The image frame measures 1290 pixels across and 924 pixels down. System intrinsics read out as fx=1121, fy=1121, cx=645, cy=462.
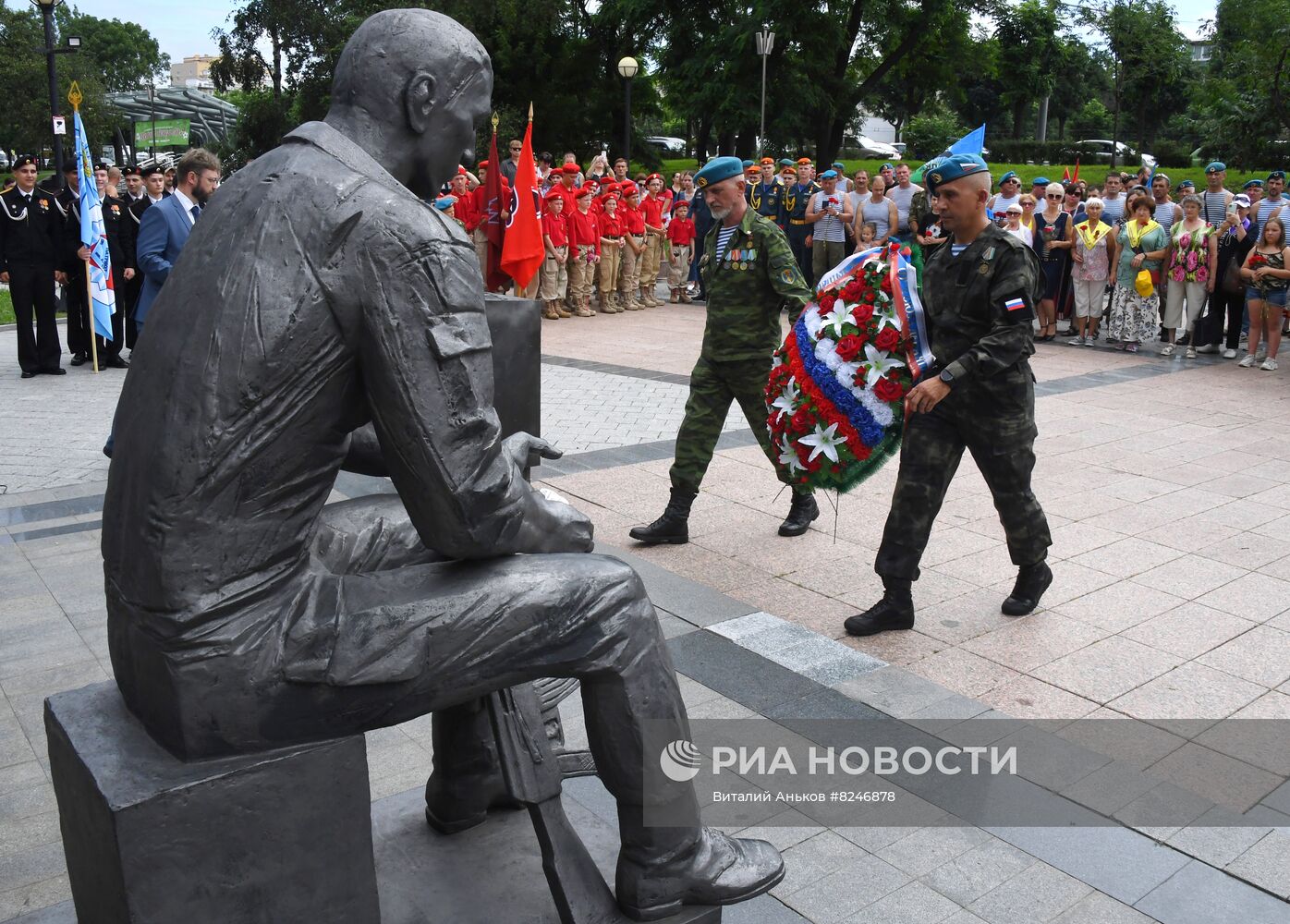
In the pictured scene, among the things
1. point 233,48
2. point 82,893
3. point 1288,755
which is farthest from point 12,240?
point 233,48

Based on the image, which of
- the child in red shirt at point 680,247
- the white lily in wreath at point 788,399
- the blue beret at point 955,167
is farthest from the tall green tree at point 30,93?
the blue beret at point 955,167

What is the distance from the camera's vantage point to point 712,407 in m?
6.38

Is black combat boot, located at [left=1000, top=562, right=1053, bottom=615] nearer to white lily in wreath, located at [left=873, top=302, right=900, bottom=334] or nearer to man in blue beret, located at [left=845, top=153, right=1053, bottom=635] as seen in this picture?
man in blue beret, located at [left=845, top=153, right=1053, bottom=635]

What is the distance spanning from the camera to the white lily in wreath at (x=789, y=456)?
17.8 feet

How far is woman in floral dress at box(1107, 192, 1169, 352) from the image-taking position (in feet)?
44.5

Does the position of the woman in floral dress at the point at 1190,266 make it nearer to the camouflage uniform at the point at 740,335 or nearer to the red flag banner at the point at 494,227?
the red flag banner at the point at 494,227

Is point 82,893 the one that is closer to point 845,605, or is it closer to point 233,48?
point 845,605

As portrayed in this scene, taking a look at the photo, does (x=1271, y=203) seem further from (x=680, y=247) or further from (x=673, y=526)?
(x=673, y=526)

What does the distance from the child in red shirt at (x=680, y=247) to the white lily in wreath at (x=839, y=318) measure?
12819 mm

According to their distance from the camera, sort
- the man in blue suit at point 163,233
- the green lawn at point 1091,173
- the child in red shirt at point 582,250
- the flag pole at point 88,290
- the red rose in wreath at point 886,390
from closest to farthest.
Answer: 1. the red rose in wreath at point 886,390
2. the man in blue suit at point 163,233
3. the flag pole at point 88,290
4. the child in red shirt at point 582,250
5. the green lawn at point 1091,173

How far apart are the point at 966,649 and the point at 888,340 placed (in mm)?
1430

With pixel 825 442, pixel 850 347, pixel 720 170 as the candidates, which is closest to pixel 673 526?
pixel 825 442

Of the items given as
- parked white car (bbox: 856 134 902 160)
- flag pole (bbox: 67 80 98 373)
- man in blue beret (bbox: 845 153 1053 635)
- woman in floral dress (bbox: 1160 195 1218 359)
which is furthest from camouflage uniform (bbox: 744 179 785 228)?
parked white car (bbox: 856 134 902 160)

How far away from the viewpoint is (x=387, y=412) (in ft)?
6.68
